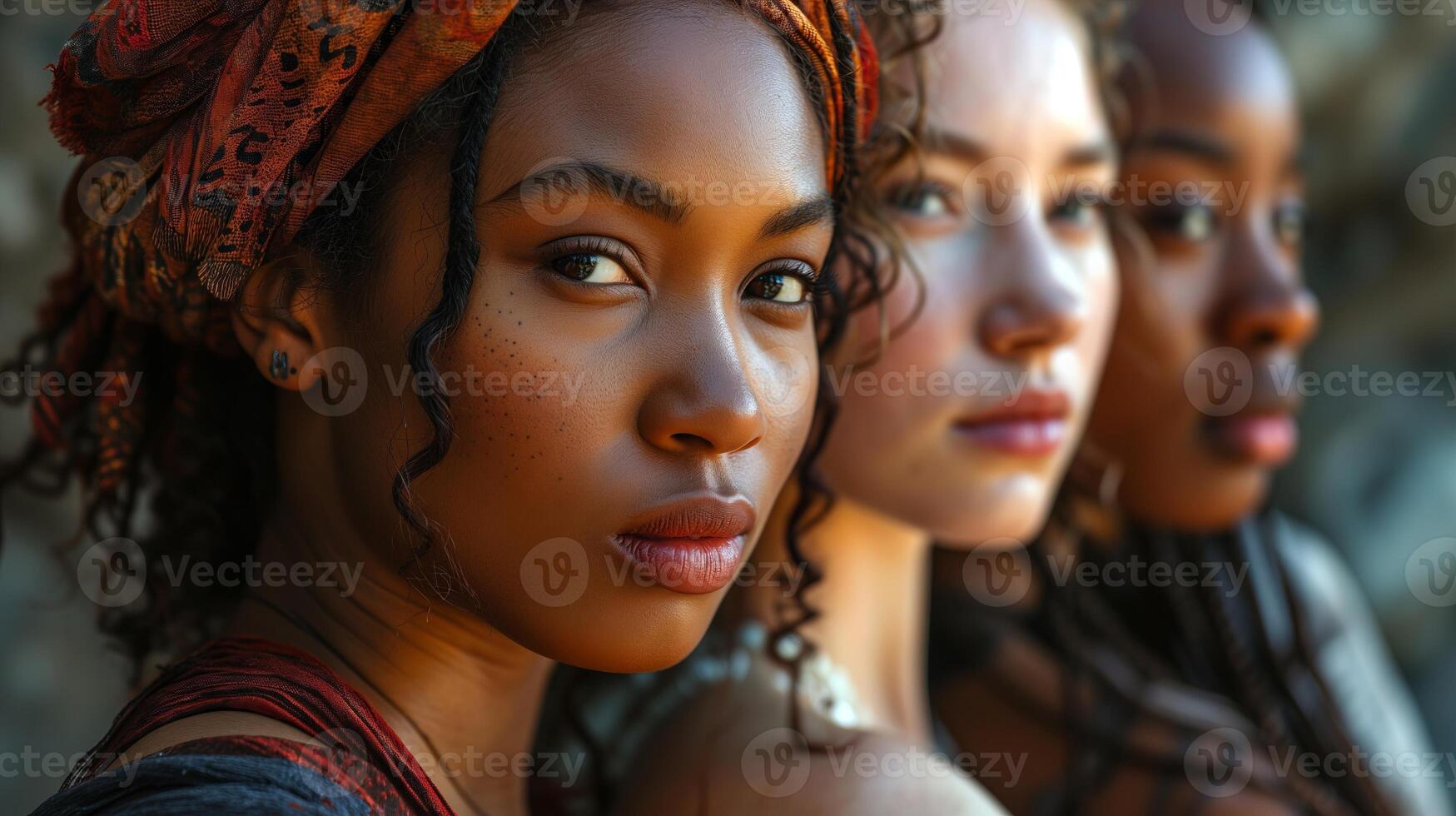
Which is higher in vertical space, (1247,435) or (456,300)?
(456,300)

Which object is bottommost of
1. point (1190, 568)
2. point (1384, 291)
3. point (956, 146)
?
point (1384, 291)

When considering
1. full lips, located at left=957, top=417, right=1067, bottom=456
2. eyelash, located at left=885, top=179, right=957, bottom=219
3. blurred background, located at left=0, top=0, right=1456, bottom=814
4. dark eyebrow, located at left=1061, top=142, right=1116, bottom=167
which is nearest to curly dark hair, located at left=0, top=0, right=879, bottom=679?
eyelash, located at left=885, top=179, right=957, bottom=219

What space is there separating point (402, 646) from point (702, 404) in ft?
1.33

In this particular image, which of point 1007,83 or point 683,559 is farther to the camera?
point 1007,83

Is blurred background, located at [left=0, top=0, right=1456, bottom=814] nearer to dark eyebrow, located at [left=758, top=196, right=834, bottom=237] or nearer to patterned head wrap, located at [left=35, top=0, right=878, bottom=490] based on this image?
dark eyebrow, located at [left=758, top=196, right=834, bottom=237]

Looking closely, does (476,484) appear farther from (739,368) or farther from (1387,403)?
(1387,403)

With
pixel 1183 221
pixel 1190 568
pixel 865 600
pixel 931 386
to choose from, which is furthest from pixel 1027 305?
pixel 1190 568

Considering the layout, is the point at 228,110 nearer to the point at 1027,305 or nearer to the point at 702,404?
the point at 702,404

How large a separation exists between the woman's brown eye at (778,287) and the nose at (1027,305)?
1.38 ft

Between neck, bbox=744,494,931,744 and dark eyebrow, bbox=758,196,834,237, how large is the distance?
1.75ft

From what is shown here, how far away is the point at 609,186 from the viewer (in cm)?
119

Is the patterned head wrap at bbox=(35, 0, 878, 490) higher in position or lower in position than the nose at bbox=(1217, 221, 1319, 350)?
higher

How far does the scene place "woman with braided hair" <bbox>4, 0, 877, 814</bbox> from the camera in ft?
3.92

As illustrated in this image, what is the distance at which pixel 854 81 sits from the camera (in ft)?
4.75
